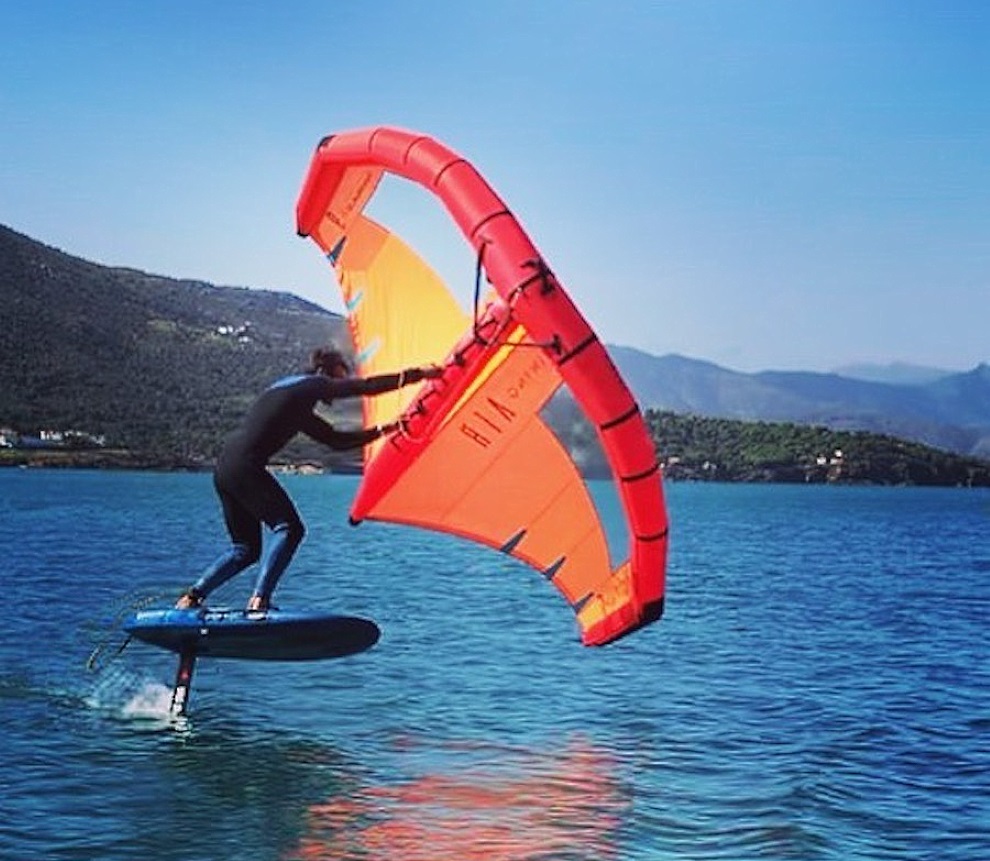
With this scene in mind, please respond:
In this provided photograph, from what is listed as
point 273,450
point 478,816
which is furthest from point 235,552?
point 478,816

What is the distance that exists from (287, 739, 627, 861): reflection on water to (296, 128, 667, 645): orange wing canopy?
5.92 feet

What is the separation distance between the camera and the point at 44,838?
1375 cm

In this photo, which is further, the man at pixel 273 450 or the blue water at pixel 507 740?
the blue water at pixel 507 740

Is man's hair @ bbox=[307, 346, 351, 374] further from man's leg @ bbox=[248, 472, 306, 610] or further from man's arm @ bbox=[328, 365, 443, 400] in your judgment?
man's leg @ bbox=[248, 472, 306, 610]

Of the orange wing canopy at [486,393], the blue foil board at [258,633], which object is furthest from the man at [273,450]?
the orange wing canopy at [486,393]

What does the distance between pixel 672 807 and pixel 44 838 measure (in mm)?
6278

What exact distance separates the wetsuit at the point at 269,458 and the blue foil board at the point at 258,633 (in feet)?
1.05

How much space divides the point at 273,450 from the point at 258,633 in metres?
1.81

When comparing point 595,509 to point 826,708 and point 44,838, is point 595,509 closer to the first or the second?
point 44,838

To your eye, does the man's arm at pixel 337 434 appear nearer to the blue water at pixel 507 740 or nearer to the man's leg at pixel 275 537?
the man's leg at pixel 275 537

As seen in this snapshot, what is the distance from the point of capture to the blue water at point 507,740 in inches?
571

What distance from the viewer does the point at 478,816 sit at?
583 inches

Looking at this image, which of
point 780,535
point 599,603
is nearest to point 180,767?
point 599,603

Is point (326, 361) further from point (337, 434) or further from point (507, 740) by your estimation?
point (507, 740)
